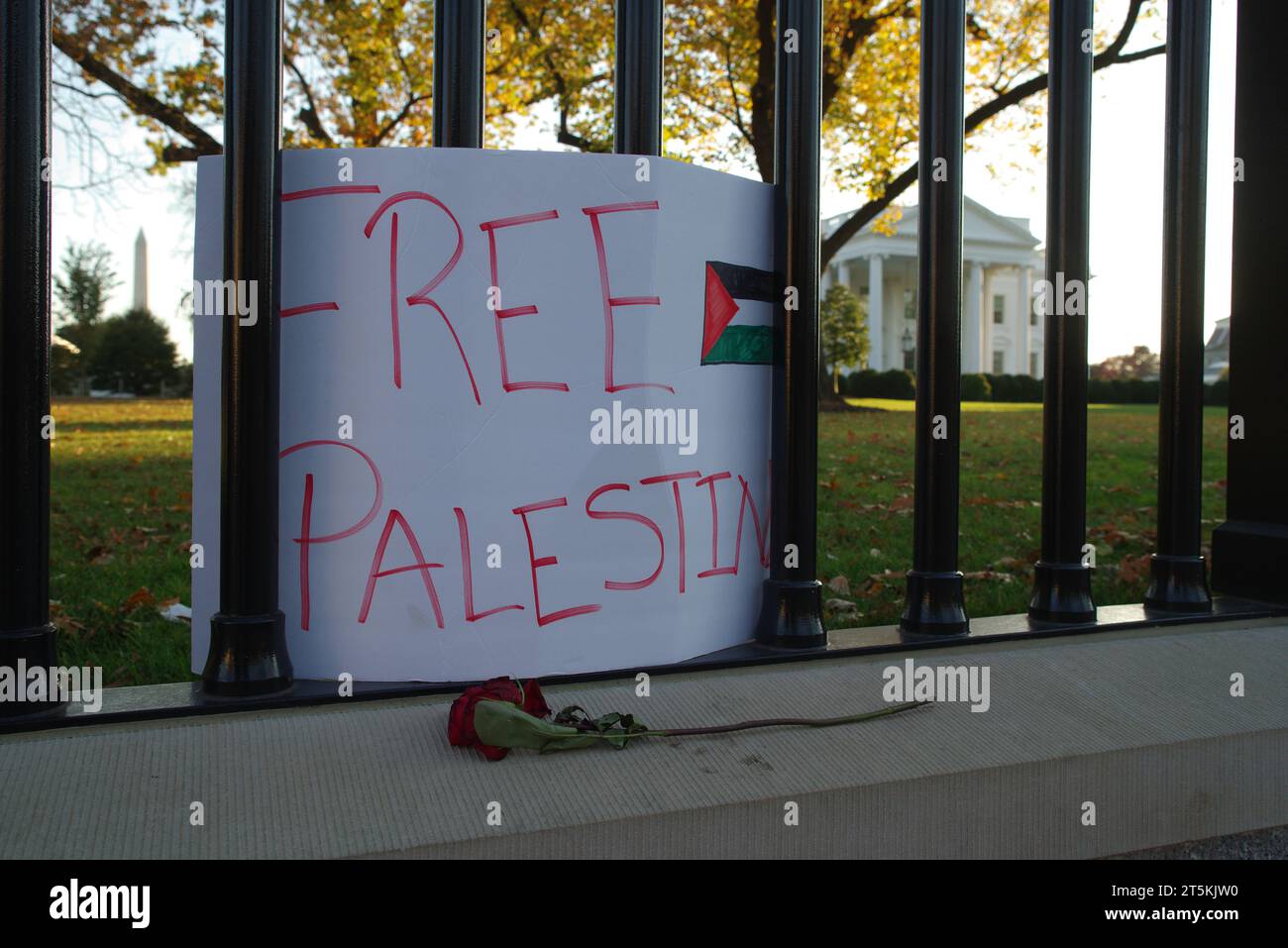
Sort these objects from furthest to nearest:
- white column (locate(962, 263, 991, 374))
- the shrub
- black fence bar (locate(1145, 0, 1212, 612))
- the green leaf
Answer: white column (locate(962, 263, 991, 374)) < the shrub < black fence bar (locate(1145, 0, 1212, 612)) < the green leaf

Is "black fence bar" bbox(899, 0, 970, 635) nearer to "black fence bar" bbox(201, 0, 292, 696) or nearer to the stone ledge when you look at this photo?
the stone ledge

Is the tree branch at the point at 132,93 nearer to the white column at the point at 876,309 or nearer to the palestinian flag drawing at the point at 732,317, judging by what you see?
the palestinian flag drawing at the point at 732,317

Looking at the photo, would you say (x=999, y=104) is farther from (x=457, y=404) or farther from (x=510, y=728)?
(x=510, y=728)

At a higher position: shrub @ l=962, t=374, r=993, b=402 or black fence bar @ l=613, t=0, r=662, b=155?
shrub @ l=962, t=374, r=993, b=402

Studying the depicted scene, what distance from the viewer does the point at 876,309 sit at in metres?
50.8

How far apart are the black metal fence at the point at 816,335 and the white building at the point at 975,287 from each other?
4698 cm

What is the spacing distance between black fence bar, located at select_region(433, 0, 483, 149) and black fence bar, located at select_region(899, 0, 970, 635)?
1.41m

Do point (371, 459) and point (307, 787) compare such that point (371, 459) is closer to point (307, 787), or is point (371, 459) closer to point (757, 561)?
point (307, 787)

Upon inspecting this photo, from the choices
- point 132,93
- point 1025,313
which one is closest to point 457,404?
point 132,93

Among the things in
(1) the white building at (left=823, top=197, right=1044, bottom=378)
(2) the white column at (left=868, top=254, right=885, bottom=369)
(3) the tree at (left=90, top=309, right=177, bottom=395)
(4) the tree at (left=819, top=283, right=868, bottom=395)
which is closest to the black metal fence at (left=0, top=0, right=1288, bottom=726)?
(4) the tree at (left=819, top=283, right=868, bottom=395)

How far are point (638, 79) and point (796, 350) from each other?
98 centimetres

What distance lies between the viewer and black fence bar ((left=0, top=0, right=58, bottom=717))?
2.40m

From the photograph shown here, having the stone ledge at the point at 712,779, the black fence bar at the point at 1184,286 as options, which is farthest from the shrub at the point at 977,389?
the stone ledge at the point at 712,779
